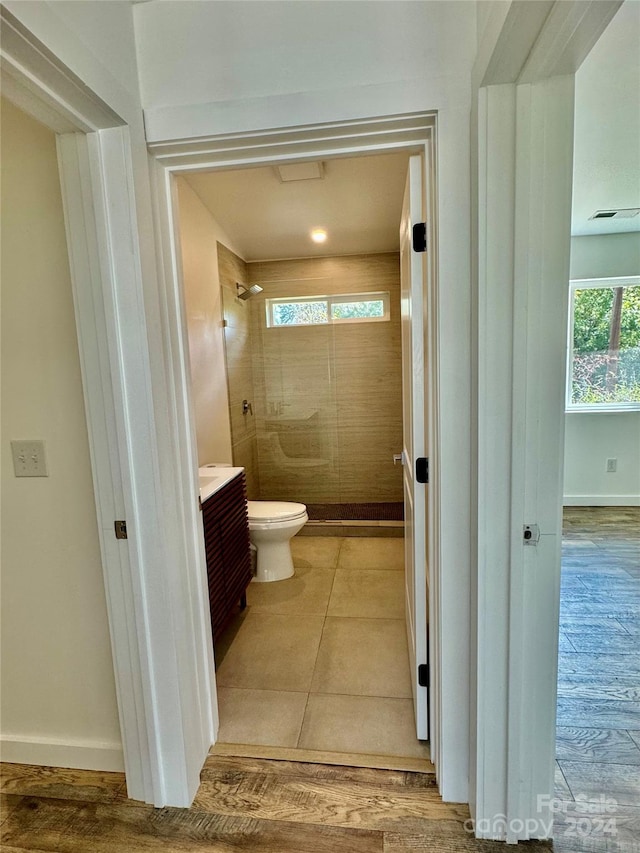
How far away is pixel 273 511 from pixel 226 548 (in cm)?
58


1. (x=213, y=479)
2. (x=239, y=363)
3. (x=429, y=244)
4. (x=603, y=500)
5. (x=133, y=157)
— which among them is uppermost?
(x=133, y=157)

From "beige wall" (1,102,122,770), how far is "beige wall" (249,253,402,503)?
2.42 meters

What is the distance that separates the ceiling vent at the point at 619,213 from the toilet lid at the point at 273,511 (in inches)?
117

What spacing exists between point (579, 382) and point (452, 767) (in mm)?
3443

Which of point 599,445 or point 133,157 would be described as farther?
point 599,445

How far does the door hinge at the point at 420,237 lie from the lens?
1258 mm

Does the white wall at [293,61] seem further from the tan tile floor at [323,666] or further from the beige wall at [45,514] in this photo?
the tan tile floor at [323,666]

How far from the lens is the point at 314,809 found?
4.20 ft

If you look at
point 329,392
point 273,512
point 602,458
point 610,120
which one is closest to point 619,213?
point 610,120

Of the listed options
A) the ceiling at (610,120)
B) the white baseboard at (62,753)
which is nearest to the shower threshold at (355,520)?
the white baseboard at (62,753)

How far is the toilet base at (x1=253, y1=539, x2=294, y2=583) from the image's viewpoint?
8.76 ft

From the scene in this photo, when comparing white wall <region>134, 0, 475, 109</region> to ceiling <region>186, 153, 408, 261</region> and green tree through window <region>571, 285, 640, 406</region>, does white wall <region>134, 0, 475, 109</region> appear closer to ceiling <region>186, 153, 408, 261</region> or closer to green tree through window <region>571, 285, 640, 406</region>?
ceiling <region>186, 153, 408, 261</region>

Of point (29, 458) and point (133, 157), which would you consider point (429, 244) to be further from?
point (29, 458)

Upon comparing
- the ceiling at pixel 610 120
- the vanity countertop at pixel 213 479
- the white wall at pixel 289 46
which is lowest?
the vanity countertop at pixel 213 479
